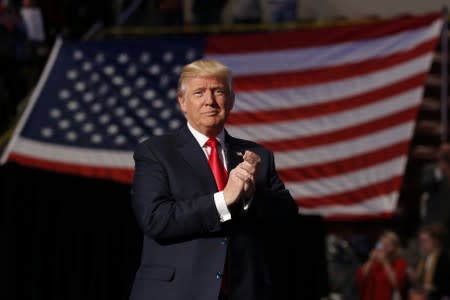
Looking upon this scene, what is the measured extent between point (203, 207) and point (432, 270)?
6455 mm

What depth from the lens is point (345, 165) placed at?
1048cm

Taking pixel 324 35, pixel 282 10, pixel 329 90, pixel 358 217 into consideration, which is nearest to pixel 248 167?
pixel 358 217

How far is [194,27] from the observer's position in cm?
1377

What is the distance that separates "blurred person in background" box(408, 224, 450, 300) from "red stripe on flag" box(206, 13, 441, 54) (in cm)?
228

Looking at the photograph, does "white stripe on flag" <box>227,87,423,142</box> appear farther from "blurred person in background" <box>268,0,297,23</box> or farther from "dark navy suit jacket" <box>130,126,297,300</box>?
"dark navy suit jacket" <box>130,126,297,300</box>

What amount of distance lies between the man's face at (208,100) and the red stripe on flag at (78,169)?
23.1ft

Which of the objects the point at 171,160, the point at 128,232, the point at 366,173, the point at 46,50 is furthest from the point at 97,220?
the point at 46,50

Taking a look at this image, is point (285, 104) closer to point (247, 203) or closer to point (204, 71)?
point (204, 71)

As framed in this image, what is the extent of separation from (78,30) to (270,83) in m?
3.43

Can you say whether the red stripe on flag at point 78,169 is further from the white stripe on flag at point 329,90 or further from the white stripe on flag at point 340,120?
the white stripe on flag at point 329,90

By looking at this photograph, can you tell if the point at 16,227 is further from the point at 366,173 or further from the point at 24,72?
the point at 24,72

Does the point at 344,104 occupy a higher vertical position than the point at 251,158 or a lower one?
lower

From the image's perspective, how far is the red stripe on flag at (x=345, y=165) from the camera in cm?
1048

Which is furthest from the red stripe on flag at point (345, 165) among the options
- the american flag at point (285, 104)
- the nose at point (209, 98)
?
the nose at point (209, 98)
